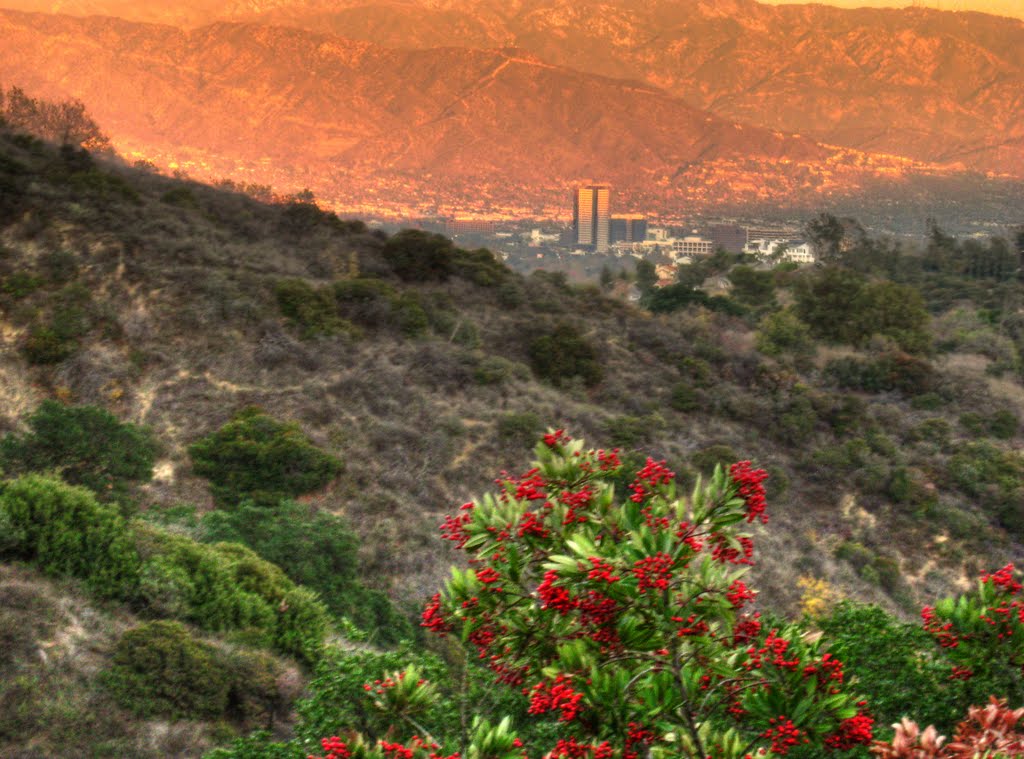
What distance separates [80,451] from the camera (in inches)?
624

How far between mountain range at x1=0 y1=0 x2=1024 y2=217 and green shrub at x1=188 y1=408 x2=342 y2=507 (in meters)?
52.0

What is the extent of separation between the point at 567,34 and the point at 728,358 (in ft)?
465

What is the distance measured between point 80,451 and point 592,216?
69619 mm

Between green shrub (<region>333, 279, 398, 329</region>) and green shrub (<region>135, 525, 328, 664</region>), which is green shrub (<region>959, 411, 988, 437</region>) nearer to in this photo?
green shrub (<region>333, 279, 398, 329</region>)

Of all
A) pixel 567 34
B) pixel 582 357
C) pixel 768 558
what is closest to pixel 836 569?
pixel 768 558

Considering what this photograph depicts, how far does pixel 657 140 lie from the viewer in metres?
111

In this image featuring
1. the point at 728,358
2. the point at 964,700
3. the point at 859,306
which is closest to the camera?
the point at 964,700

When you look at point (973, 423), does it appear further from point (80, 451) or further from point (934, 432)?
point (80, 451)

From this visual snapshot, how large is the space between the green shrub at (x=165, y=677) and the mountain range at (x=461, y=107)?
61.9 metres

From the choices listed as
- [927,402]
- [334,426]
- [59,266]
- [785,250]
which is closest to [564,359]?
[334,426]

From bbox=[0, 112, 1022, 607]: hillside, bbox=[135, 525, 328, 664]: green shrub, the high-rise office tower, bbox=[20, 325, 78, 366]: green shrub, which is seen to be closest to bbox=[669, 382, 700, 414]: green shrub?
bbox=[0, 112, 1022, 607]: hillside

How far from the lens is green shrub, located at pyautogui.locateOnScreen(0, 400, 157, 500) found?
1561 centimetres

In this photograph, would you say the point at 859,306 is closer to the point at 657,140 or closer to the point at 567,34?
the point at 657,140

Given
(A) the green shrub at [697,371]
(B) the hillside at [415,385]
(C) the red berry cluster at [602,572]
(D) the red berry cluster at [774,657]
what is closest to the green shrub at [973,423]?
(B) the hillside at [415,385]
